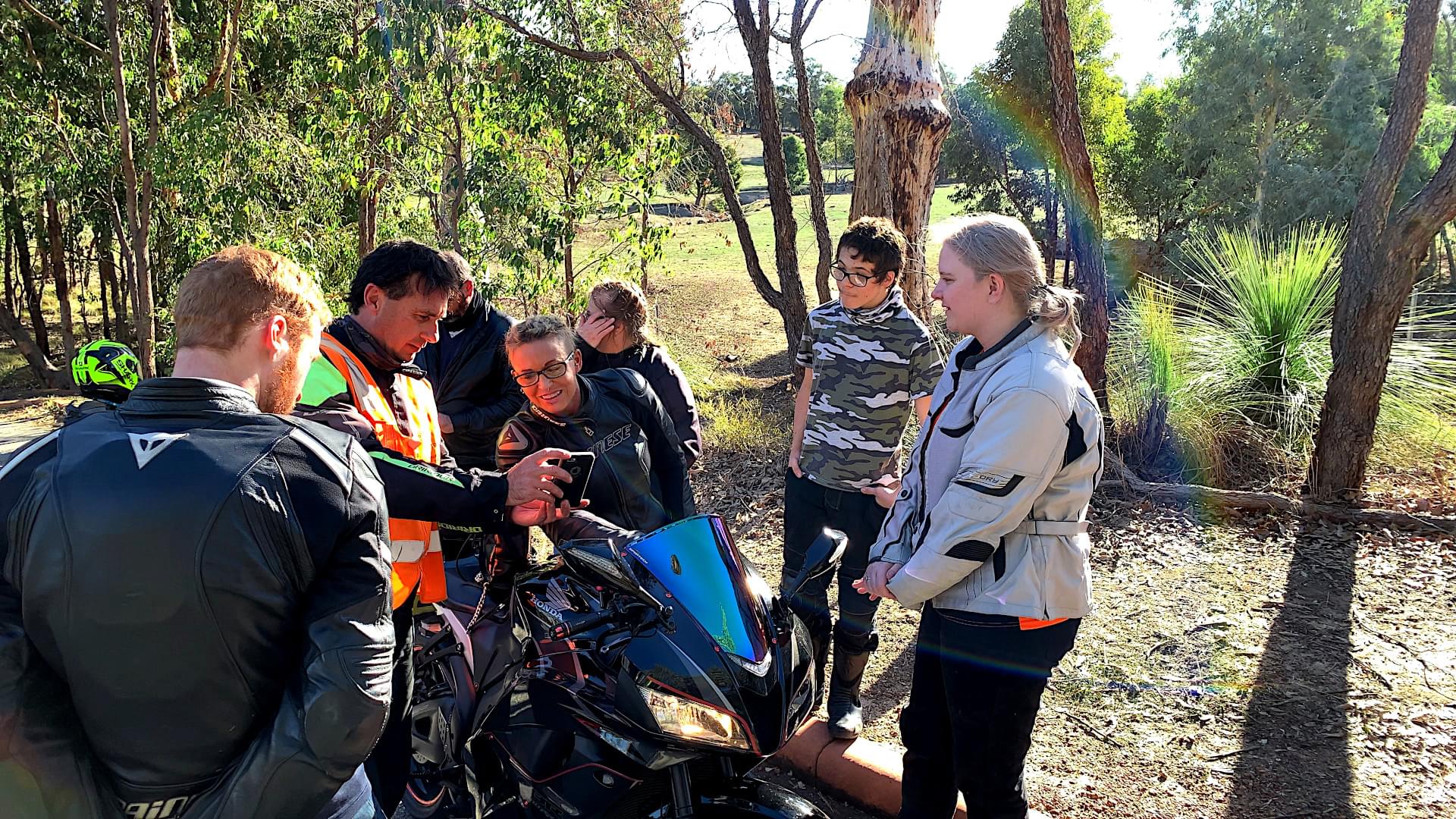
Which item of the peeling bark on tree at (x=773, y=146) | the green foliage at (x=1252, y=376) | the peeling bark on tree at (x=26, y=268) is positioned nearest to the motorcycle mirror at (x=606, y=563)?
the green foliage at (x=1252, y=376)

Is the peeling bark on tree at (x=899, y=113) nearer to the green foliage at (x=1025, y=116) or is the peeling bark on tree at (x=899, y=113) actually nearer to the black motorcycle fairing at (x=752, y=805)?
the black motorcycle fairing at (x=752, y=805)

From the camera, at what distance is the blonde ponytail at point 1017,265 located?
236cm

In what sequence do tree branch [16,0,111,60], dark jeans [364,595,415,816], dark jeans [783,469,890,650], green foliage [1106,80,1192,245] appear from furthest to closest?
green foliage [1106,80,1192,245], tree branch [16,0,111,60], dark jeans [783,469,890,650], dark jeans [364,595,415,816]

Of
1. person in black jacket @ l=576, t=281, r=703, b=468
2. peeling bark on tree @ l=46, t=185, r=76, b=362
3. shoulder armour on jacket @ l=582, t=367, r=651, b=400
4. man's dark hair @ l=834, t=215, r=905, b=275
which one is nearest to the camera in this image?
shoulder armour on jacket @ l=582, t=367, r=651, b=400

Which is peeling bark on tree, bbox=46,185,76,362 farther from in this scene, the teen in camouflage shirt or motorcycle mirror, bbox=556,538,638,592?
motorcycle mirror, bbox=556,538,638,592

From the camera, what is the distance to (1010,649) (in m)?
2.32

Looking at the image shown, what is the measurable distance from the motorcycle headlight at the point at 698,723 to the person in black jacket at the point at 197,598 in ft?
1.70

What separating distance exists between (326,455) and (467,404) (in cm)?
293

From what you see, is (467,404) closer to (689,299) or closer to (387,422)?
(387,422)

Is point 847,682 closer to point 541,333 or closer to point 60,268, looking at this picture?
point 541,333

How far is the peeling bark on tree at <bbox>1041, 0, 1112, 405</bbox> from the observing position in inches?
260

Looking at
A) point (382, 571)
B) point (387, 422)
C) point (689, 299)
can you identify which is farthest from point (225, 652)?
point (689, 299)

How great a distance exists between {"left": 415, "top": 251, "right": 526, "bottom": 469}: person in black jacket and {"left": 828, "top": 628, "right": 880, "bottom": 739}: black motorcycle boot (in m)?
1.89

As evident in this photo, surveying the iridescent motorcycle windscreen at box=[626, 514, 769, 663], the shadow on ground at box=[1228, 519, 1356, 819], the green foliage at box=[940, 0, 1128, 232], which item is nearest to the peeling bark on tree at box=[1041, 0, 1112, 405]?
the shadow on ground at box=[1228, 519, 1356, 819]
